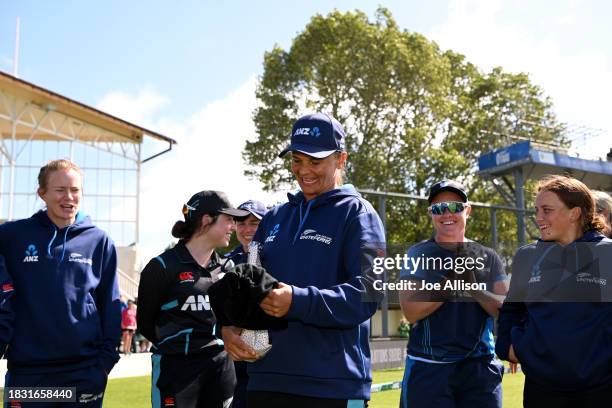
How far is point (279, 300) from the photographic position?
9.63ft

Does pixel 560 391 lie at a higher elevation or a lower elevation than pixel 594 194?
lower

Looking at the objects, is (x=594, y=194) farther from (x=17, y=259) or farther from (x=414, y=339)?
(x=17, y=259)

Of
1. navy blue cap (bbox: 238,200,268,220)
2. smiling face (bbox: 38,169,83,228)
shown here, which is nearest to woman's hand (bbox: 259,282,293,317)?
smiling face (bbox: 38,169,83,228)

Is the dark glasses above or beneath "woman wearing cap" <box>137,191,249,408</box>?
above

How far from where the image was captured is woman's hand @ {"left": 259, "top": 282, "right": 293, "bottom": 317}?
2.93 metres

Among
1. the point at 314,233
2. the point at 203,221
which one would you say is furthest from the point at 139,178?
the point at 314,233

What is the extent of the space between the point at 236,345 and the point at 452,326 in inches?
70.7

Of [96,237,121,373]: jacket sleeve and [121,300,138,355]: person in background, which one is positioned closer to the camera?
[96,237,121,373]: jacket sleeve

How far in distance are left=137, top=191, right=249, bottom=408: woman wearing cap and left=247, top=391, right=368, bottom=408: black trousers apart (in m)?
1.66

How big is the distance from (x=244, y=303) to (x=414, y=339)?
1.94 m

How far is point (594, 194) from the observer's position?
463 cm

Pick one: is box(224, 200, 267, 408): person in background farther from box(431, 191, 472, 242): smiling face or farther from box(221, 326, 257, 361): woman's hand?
box(221, 326, 257, 361): woman's hand

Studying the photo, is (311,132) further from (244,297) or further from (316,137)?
(244,297)

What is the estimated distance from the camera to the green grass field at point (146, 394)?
1002cm
